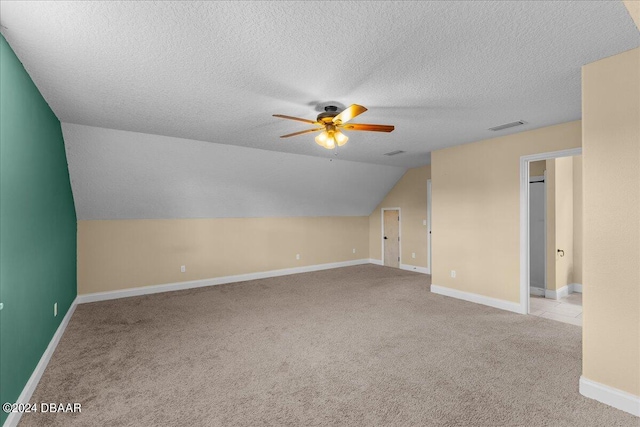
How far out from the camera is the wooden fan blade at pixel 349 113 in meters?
2.44

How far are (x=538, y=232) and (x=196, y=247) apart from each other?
20.8 feet

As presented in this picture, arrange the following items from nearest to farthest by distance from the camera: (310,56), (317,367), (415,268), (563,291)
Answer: (310,56), (317,367), (563,291), (415,268)

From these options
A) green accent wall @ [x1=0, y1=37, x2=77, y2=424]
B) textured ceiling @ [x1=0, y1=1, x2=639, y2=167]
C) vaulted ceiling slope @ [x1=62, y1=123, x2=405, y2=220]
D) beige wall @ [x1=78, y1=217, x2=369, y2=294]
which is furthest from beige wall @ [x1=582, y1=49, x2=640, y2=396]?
beige wall @ [x1=78, y1=217, x2=369, y2=294]

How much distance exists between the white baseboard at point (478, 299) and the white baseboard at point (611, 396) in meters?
2.05

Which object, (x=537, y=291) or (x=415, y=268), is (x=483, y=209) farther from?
(x=415, y=268)

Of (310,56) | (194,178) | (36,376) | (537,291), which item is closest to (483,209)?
(537,291)

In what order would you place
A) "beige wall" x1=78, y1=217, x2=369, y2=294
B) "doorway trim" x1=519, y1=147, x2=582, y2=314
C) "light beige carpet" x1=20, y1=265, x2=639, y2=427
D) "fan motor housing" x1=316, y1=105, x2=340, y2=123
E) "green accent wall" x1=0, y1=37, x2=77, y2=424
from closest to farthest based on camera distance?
1. "green accent wall" x1=0, y1=37, x2=77, y2=424
2. "light beige carpet" x1=20, y1=265, x2=639, y2=427
3. "fan motor housing" x1=316, y1=105, x2=340, y2=123
4. "doorway trim" x1=519, y1=147, x2=582, y2=314
5. "beige wall" x1=78, y1=217, x2=369, y2=294

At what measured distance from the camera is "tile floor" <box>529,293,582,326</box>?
162 inches

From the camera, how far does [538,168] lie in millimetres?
5336

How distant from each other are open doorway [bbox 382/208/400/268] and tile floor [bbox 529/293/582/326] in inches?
127

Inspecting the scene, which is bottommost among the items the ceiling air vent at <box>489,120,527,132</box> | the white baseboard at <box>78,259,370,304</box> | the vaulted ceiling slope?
the white baseboard at <box>78,259,370,304</box>

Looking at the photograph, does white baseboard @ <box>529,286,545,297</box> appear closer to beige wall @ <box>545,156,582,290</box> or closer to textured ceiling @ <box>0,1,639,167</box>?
beige wall @ <box>545,156,582,290</box>

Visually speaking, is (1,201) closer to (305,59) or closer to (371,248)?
(305,59)

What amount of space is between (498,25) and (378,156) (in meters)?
4.08
